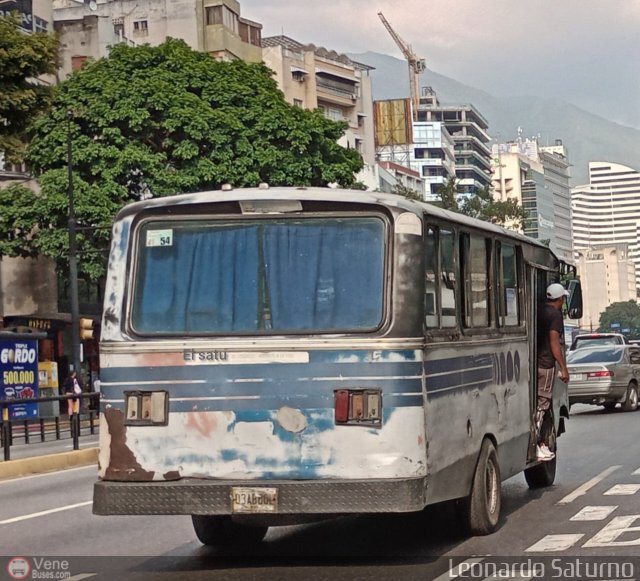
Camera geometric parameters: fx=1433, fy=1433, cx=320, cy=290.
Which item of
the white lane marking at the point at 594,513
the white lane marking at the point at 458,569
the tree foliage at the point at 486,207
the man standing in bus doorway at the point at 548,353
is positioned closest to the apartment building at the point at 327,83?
the tree foliage at the point at 486,207

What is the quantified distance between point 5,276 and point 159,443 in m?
45.9

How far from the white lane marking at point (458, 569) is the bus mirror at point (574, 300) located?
19.3 ft

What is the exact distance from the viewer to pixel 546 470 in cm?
1470

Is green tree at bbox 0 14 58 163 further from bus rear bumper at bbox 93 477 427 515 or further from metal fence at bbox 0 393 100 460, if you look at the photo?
bus rear bumper at bbox 93 477 427 515

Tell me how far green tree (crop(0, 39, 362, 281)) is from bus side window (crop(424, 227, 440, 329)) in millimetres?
38154

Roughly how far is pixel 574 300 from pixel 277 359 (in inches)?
255

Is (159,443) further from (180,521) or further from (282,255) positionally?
(180,521)

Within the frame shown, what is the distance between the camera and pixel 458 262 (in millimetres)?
10961

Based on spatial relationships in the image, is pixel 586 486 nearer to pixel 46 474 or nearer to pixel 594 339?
pixel 46 474

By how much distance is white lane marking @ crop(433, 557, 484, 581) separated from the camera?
29.8ft

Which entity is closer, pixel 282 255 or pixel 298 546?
pixel 282 255

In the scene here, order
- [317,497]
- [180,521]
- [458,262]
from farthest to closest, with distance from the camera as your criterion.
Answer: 1. [180,521]
2. [458,262]
3. [317,497]

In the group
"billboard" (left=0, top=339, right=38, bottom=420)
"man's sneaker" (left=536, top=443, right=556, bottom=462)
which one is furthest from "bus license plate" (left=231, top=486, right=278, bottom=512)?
"billboard" (left=0, top=339, right=38, bottom=420)

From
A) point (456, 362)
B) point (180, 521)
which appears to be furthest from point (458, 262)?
point (180, 521)
